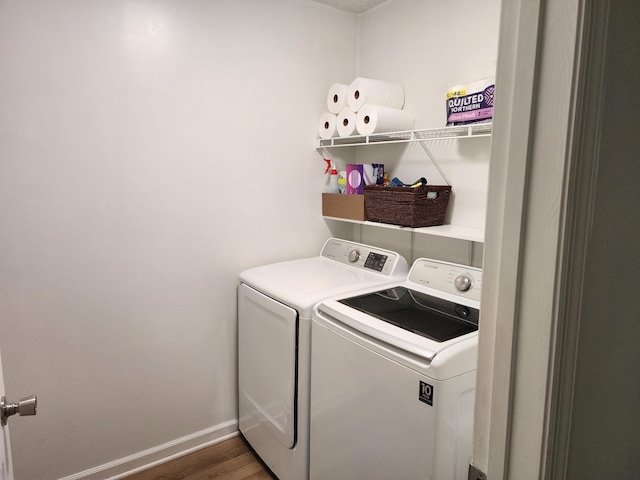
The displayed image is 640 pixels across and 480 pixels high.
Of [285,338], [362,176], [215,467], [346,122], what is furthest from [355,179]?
[215,467]

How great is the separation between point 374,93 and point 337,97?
23 centimetres

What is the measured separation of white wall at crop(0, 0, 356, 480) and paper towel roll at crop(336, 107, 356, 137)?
226mm

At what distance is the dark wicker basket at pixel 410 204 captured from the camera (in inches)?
73.5

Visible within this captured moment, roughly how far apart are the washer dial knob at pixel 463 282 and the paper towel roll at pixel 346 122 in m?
0.94

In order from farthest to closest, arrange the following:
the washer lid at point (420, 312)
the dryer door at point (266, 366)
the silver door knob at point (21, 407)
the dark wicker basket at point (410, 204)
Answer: the dark wicker basket at point (410, 204) < the dryer door at point (266, 366) < the washer lid at point (420, 312) < the silver door knob at point (21, 407)

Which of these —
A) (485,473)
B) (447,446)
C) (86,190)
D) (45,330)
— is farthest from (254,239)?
(485,473)

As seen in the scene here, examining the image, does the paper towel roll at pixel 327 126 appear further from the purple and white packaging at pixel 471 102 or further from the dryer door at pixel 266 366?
the dryer door at pixel 266 366

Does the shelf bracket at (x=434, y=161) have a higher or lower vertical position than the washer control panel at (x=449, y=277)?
higher

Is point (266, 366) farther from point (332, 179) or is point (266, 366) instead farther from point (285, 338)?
point (332, 179)

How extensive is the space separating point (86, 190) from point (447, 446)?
5.52ft

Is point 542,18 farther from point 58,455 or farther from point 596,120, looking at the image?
point 58,455

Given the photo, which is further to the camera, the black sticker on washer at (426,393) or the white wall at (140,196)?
the white wall at (140,196)

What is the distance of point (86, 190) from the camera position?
5.76ft

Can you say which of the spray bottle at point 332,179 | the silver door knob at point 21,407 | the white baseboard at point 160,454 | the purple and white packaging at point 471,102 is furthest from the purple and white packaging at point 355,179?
the silver door knob at point 21,407
